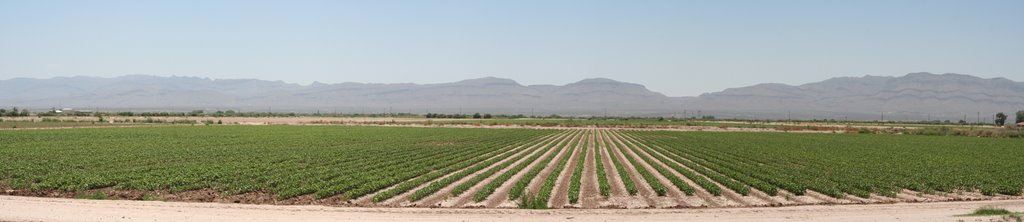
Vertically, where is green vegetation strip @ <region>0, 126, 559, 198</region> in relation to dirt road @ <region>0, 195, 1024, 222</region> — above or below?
above

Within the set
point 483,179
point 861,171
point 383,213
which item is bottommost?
point 383,213

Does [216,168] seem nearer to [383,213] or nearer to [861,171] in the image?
[383,213]

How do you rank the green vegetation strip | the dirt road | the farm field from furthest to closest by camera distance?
1. the green vegetation strip
2. the farm field
3. the dirt road

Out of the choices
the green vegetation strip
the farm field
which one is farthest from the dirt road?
the green vegetation strip

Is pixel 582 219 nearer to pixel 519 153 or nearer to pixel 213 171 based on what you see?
pixel 213 171

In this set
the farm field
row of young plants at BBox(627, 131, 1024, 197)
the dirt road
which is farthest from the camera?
row of young plants at BBox(627, 131, 1024, 197)

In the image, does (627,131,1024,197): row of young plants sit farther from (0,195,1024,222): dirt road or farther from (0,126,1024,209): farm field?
(0,195,1024,222): dirt road

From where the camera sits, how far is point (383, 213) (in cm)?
1572

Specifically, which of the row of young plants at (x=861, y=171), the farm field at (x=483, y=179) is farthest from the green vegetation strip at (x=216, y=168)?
the row of young plants at (x=861, y=171)

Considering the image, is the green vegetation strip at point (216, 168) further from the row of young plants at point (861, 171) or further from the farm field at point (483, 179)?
the row of young plants at point (861, 171)

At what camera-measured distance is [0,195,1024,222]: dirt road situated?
14938mm

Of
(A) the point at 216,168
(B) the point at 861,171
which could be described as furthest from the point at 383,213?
(B) the point at 861,171

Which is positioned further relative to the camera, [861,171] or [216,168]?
[861,171]

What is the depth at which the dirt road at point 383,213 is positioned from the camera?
14.9 metres
